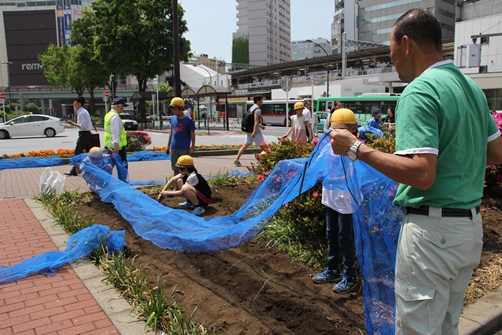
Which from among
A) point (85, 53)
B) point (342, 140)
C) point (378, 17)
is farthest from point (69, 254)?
point (378, 17)

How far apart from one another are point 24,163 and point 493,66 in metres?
41.4

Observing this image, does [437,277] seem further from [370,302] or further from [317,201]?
[317,201]

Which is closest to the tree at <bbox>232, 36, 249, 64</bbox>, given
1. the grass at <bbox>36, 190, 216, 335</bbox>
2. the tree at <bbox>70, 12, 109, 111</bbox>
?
the tree at <bbox>70, 12, 109, 111</bbox>

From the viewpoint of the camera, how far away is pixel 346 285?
3719 millimetres

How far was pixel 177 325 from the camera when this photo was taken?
297 centimetres

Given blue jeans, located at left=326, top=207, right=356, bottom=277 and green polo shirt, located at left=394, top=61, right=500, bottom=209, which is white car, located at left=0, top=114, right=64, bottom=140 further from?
green polo shirt, located at left=394, top=61, right=500, bottom=209

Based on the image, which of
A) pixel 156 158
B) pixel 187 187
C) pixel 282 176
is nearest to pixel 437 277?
pixel 282 176

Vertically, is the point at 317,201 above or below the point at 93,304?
above

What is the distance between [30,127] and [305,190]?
2732 cm

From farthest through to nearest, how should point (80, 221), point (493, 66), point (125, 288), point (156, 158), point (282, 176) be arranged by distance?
point (493, 66)
point (156, 158)
point (80, 221)
point (282, 176)
point (125, 288)

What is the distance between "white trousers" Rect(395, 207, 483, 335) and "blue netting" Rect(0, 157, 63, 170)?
508 inches

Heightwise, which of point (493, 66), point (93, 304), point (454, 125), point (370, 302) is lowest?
point (93, 304)

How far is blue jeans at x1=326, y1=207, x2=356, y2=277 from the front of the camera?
373cm

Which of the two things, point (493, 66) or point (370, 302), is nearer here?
point (370, 302)
